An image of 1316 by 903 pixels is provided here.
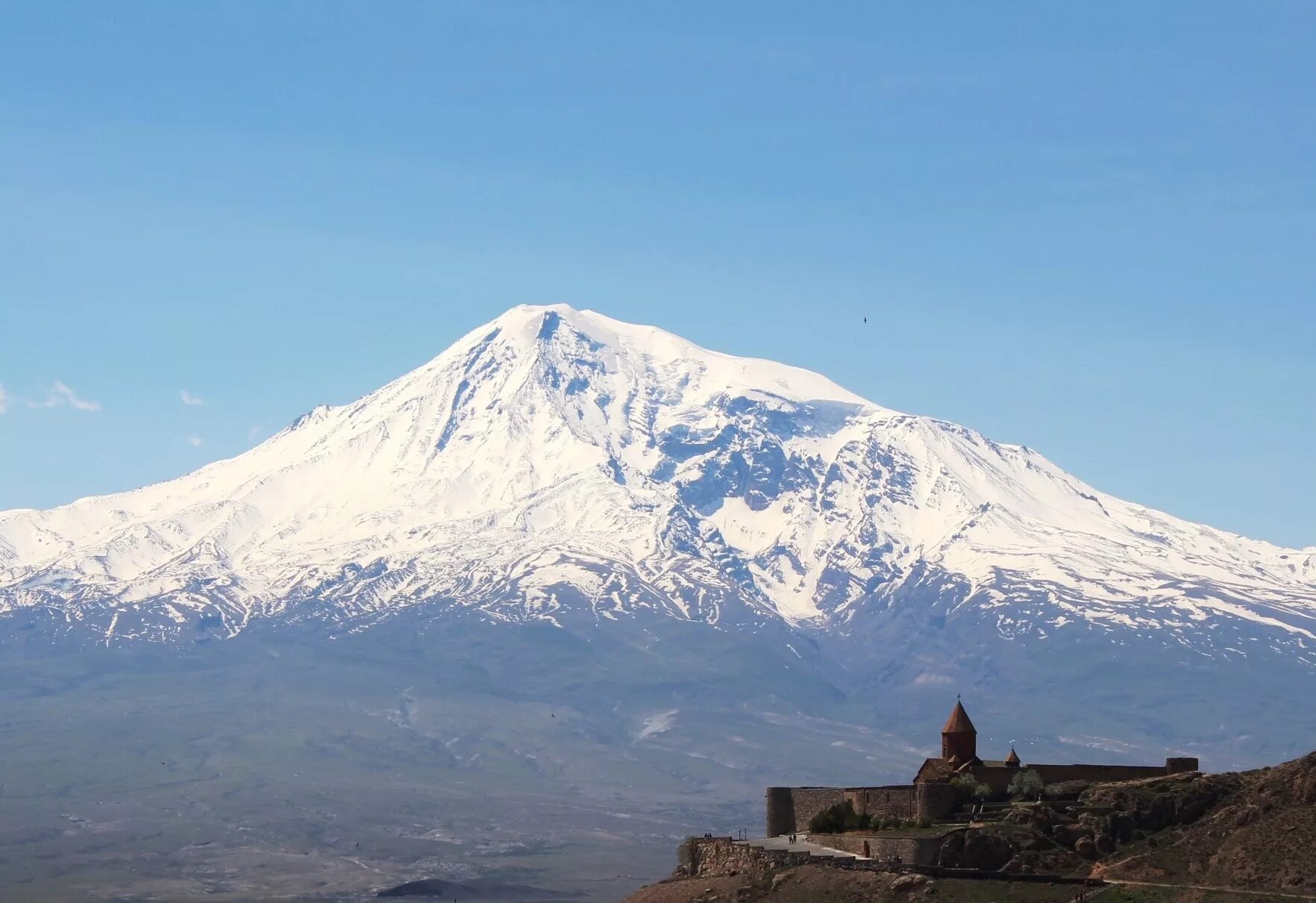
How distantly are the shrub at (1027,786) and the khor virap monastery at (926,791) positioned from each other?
1.47m

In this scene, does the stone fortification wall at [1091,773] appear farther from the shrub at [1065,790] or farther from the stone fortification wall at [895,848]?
the stone fortification wall at [895,848]

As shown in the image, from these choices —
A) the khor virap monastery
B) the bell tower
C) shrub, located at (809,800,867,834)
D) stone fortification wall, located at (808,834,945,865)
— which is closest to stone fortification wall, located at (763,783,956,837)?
the khor virap monastery

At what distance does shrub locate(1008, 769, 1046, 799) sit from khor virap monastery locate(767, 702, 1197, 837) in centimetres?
147

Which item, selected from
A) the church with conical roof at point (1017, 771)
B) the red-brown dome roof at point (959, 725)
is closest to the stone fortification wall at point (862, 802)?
the church with conical roof at point (1017, 771)

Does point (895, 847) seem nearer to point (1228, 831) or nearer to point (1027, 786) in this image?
point (1027, 786)

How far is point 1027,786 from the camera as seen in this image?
73688mm

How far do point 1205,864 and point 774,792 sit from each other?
2071 centimetres

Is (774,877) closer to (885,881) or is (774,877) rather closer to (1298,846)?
(885,881)

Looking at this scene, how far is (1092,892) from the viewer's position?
60.2 meters

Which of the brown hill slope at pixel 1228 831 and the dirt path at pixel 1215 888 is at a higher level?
the brown hill slope at pixel 1228 831

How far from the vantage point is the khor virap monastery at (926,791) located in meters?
72.2

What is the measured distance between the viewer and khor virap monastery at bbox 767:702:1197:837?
72.2 metres

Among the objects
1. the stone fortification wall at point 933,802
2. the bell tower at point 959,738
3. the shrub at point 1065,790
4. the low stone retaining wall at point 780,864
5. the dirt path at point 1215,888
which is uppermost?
the bell tower at point 959,738

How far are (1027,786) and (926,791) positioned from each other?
13.7ft
